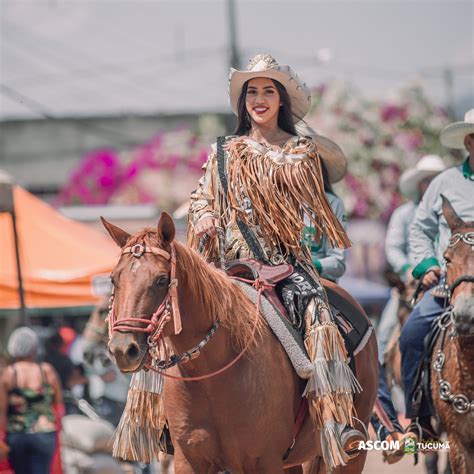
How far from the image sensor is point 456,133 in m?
7.98

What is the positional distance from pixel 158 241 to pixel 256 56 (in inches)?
73.4

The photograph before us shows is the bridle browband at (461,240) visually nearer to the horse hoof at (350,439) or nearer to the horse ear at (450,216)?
the horse ear at (450,216)

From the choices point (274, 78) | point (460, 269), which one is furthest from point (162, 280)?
point (460, 269)

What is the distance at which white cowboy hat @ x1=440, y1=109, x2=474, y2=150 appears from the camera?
7859mm

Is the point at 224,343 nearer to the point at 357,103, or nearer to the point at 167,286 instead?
the point at 167,286

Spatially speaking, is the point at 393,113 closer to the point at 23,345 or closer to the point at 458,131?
the point at 23,345

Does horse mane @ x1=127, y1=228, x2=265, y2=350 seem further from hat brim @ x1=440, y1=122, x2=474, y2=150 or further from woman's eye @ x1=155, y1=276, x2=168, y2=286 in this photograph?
hat brim @ x1=440, y1=122, x2=474, y2=150

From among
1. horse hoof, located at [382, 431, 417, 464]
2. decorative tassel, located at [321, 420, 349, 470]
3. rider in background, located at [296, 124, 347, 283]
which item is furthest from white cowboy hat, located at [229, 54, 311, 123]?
horse hoof, located at [382, 431, 417, 464]

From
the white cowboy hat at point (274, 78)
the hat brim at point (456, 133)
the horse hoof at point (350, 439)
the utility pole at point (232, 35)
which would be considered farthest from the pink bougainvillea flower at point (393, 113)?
the horse hoof at point (350, 439)

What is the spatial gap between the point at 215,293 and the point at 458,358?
2146mm

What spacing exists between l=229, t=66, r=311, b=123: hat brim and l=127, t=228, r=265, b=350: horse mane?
1.37 metres

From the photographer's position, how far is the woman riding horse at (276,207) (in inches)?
241

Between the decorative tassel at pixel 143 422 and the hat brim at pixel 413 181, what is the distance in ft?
19.4

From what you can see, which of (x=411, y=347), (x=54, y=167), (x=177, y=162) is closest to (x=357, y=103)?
(x=177, y=162)
